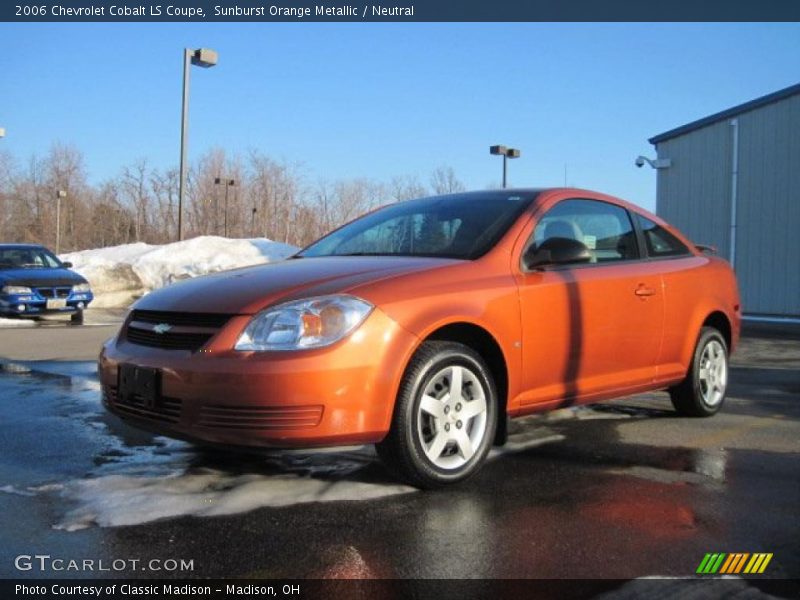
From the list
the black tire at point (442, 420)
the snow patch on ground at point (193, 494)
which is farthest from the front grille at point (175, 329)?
the black tire at point (442, 420)

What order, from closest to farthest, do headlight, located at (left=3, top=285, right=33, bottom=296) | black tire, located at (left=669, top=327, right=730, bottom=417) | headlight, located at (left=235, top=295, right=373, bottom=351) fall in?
1. headlight, located at (left=235, top=295, right=373, bottom=351)
2. black tire, located at (left=669, top=327, right=730, bottom=417)
3. headlight, located at (left=3, top=285, right=33, bottom=296)

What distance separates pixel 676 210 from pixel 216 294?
56.3 ft

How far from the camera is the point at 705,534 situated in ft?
10.2

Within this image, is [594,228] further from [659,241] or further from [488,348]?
[488,348]

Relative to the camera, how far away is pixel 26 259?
14.8 m

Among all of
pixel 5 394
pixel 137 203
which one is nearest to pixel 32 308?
pixel 5 394

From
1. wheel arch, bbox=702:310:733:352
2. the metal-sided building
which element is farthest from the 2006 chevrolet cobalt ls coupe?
the metal-sided building

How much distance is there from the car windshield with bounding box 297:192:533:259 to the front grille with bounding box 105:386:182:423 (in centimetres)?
153

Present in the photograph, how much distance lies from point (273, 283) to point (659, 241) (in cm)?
292

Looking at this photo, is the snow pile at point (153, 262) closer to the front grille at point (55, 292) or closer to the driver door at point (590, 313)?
the front grille at point (55, 292)

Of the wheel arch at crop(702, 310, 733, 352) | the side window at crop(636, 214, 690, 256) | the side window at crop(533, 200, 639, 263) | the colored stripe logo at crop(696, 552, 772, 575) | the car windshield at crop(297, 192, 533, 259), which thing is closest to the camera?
the colored stripe logo at crop(696, 552, 772, 575)

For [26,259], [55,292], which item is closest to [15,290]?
[55,292]

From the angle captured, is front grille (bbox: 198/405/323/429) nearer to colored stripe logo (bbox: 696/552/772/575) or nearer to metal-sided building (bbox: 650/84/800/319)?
colored stripe logo (bbox: 696/552/772/575)

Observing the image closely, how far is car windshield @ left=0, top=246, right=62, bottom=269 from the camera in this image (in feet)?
47.4
